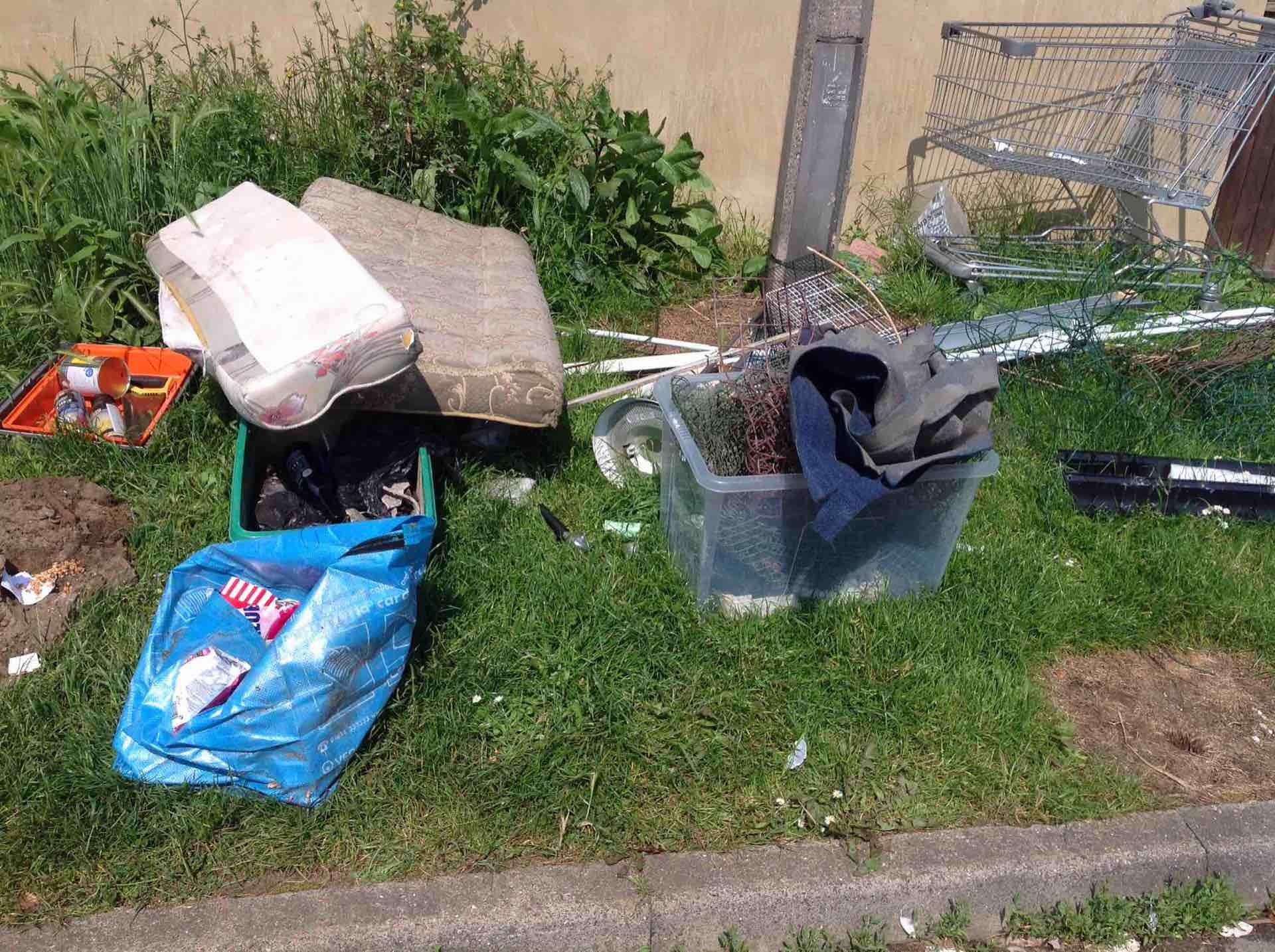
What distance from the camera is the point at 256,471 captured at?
317 centimetres

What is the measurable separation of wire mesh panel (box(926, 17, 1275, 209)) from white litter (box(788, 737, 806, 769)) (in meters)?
3.41

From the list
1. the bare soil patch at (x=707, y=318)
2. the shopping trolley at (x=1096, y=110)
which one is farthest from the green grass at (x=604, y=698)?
the shopping trolley at (x=1096, y=110)

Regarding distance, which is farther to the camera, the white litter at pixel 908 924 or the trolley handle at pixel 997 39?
the trolley handle at pixel 997 39

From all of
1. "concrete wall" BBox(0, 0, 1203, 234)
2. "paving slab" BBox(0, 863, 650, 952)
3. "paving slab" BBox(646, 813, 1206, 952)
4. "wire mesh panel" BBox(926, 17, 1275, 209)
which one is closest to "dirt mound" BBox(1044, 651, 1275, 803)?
"paving slab" BBox(646, 813, 1206, 952)

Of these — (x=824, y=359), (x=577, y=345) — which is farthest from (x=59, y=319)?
(x=824, y=359)

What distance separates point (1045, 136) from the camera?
17.2 feet

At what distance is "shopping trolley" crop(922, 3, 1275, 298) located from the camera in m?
4.73

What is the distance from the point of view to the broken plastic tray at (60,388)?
3.47 metres

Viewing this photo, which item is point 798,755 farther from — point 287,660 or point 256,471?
point 256,471

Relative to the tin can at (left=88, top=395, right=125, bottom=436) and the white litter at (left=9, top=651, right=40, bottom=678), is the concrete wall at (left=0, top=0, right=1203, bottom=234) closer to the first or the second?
the tin can at (left=88, top=395, right=125, bottom=436)

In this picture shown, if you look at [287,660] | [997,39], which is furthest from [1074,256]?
[287,660]

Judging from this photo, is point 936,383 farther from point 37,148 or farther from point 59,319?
point 37,148

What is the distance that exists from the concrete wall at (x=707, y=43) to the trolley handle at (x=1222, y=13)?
1.03 ft

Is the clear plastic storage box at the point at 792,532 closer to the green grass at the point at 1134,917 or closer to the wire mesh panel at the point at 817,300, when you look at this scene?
the wire mesh panel at the point at 817,300
